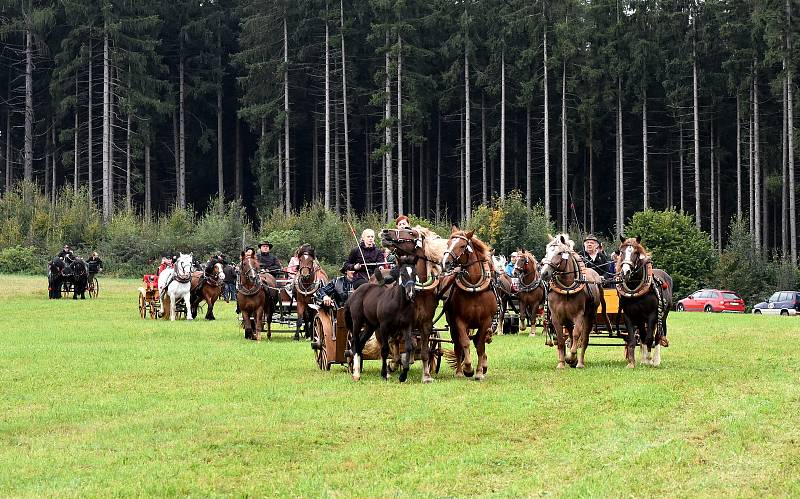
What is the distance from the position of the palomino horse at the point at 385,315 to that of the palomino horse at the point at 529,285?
9743 millimetres

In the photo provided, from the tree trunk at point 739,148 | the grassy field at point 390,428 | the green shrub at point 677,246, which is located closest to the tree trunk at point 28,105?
the green shrub at point 677,246

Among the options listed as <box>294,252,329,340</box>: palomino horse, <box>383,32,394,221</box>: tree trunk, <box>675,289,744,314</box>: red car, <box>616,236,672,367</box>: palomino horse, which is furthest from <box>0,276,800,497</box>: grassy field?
<box>383,32,394,221</box>: tree trunk

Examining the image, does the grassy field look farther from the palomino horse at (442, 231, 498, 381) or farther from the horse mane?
the horse mane

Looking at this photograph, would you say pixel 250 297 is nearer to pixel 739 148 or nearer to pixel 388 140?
pixel 388 140

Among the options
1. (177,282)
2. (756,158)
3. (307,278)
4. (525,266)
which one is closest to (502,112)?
(756,158)

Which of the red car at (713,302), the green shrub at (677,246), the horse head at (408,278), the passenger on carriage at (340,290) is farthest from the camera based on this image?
the green shrub at (677,246)

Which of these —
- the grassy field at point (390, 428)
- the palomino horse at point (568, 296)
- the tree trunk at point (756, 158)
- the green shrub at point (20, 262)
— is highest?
the tree trunk at point (756, 158)

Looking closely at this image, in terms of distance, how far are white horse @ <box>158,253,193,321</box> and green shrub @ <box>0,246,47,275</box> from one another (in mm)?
27845

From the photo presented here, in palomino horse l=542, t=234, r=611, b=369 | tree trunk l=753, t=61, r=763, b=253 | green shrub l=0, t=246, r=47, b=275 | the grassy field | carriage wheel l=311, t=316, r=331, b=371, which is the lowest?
the grassy field

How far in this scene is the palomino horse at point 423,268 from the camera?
46.8ft

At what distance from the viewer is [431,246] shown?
14781 millimetres

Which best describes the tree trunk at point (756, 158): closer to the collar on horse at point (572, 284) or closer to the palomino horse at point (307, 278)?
the palomino horse at point (307, 278)

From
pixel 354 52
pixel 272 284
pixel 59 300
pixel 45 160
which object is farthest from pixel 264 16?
pixel 272 284

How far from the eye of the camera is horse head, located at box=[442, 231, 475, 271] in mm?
14664
